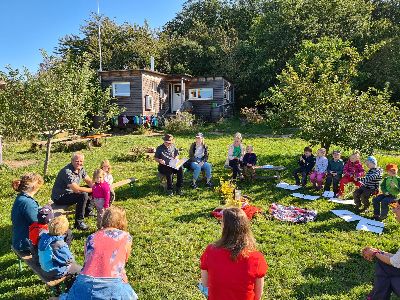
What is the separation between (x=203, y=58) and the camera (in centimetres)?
3878

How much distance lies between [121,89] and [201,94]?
754 cm

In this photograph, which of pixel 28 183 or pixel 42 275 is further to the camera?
pixel 28 183

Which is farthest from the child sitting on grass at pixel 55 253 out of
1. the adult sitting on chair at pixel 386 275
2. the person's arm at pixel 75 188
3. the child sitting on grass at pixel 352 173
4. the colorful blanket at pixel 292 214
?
the child sitting on grass at pixel 352 173

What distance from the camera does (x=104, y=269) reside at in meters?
3.59

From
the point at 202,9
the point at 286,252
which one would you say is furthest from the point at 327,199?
the point at 202,9

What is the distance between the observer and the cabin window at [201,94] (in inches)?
1246

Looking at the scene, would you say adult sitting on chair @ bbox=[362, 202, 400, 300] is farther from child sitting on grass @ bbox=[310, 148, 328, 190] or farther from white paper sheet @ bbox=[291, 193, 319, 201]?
child sitting on grass @ bbox=[310, 148, 328, 190]

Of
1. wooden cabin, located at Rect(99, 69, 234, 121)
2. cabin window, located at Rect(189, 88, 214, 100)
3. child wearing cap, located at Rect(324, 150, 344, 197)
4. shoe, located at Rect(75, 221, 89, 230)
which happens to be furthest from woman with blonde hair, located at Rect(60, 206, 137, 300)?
cabin window, located at Rect(189, 88, 214, 100)

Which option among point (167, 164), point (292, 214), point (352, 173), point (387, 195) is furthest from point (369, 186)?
point (167, 164)

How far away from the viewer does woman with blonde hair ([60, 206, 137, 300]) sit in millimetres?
3523

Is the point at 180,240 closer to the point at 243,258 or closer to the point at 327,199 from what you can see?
the point at 243,258

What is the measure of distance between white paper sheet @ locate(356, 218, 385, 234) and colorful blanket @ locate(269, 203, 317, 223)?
0.99 meters

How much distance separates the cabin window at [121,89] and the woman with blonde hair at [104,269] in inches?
965

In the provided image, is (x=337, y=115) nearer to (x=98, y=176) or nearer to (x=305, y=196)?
(x=305, y=196)
